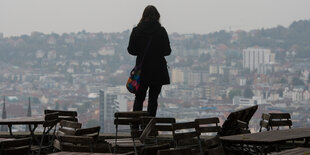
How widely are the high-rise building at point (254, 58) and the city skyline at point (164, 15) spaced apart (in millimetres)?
2780

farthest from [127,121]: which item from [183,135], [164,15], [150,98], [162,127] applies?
[164,15]

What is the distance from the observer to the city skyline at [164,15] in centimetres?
6438

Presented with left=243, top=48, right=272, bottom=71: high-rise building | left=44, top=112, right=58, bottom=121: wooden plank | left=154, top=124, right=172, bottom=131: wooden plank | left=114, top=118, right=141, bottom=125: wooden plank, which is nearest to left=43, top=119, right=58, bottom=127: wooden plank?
left=44, top=112, right=58, bottom=121: wooden plank

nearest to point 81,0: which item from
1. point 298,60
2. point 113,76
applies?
point 113,76

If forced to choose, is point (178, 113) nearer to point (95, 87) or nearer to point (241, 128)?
point (95, 87)

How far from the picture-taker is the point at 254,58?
74.2 metres

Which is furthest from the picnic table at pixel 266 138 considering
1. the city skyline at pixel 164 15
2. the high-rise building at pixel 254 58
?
the high-rise building at pixel 254 58

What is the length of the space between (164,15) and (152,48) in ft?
170

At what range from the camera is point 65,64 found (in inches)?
2680

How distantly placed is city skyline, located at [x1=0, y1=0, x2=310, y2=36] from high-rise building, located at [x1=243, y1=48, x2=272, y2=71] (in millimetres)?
2780

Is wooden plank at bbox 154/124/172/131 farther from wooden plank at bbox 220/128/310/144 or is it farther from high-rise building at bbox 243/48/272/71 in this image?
high-rise building at bbox 243/48/272/71

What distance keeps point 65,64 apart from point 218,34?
612 inches

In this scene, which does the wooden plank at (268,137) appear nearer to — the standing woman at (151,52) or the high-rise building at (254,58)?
the standing woman at (151,52)

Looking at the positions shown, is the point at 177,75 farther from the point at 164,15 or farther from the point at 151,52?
the point at 151,52
